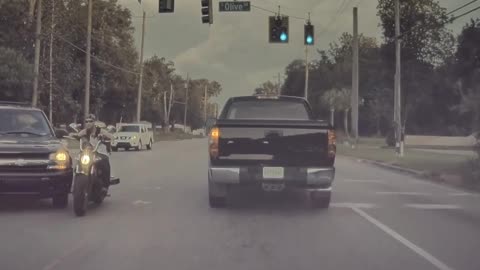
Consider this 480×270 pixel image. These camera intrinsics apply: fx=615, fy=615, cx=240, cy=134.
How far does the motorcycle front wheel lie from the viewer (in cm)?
972

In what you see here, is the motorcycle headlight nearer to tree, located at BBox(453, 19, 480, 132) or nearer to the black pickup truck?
the black pickup truck

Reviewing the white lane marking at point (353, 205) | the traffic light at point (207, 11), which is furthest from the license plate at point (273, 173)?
the traffic light at point (207, 11)

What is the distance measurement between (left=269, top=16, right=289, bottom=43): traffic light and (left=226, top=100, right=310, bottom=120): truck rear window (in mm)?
12607

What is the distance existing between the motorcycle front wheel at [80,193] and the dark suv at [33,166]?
656 millimetres

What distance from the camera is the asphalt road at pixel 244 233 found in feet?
22.8

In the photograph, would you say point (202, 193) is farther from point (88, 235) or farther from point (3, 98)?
point (3, 98)

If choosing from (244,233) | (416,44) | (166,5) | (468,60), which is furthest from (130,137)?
(468,60)

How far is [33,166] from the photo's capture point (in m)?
10.1

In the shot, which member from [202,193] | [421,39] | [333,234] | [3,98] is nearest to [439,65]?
[421,39]

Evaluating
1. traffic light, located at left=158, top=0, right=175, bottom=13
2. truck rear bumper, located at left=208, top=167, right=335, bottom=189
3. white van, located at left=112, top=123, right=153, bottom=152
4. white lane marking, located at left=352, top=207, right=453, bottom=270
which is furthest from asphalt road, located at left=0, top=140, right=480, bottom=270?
white van, located at left=112, top=123, right=153, bottom=152

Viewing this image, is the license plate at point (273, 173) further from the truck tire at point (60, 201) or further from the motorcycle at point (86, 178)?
the truck tire at point (60, 201)

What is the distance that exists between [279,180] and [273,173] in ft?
0.51

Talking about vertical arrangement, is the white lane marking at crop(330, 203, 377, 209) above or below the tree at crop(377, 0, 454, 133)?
below

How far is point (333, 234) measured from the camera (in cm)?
869
